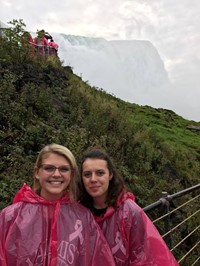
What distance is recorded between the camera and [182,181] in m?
10.2

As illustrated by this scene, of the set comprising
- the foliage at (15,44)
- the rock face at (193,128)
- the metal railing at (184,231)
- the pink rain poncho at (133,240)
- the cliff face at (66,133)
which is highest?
the foliage at (15,44)

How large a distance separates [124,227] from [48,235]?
44cm

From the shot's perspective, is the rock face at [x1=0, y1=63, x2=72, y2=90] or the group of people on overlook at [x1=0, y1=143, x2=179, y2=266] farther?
the rock face at [x1=0, y1=63, x2=72, y2=90]

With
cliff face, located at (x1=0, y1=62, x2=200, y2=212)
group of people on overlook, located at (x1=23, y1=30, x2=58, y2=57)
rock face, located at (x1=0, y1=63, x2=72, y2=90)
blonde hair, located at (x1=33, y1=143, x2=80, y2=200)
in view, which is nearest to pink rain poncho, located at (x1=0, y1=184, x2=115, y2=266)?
blonde hair, located at (x1=33, y1=143, x2=80, y2=200)

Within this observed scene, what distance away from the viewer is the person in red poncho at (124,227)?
223cm

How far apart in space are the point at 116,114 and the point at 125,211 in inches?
320

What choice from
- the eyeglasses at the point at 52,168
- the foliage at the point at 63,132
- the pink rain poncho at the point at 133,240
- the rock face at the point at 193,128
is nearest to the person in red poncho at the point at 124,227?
the pink rain poncho at the point at 133,240

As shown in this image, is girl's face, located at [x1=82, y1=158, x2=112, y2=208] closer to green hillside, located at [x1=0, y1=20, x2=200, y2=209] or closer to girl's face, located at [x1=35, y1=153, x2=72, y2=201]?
girl's face, located at [x1=35, y1=153, x2=72, y2=201]

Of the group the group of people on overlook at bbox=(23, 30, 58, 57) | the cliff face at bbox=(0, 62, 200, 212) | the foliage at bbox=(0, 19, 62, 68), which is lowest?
the cliff face at bbox=(0, 62, 200, 212)

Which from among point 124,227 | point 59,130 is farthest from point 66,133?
point 124,227

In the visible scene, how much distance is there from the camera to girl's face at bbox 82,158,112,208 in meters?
2.38

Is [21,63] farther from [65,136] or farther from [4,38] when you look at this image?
[65,136]

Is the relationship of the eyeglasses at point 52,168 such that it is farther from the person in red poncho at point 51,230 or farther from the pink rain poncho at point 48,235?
the pink rain poncho at point 48,235

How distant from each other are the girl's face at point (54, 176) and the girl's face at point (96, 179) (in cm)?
11
